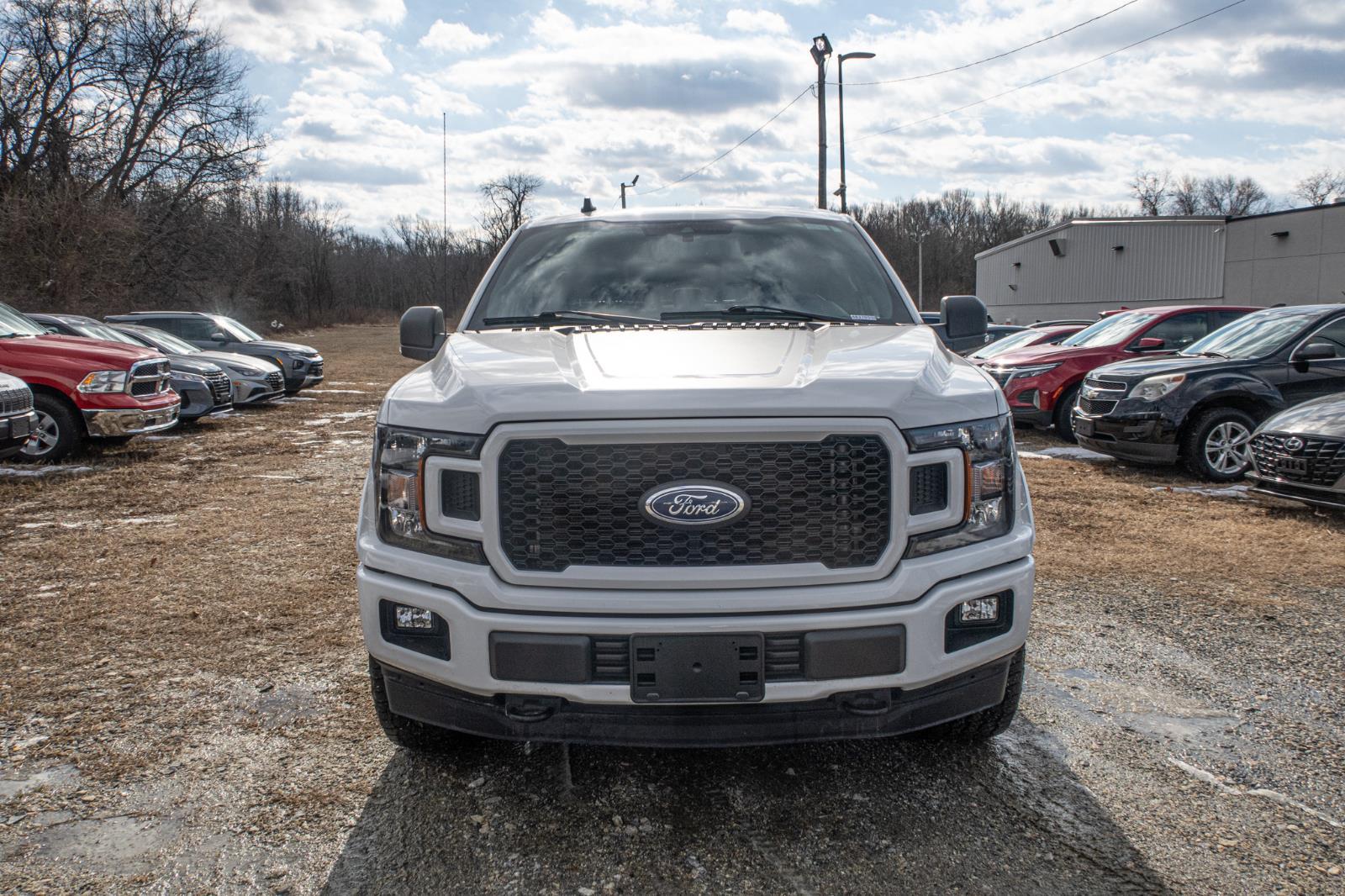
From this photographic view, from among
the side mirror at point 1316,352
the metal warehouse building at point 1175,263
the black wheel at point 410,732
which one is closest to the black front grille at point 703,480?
the black wheel at point 410,732

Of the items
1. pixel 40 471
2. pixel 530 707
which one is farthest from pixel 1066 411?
pixel 40 471

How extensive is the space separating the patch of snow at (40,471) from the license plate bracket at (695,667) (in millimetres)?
8824

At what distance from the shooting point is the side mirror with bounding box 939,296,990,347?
12.9ft

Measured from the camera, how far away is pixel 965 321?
3947mm

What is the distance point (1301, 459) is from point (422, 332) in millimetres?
5919

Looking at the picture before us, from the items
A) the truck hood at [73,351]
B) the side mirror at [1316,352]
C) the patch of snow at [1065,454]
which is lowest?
the patch of snow at [1065,454]

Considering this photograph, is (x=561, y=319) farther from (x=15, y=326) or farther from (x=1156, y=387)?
(x=15, y=326)

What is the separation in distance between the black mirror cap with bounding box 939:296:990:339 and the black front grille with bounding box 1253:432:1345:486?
3.88 metres

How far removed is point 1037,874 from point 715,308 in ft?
7.21

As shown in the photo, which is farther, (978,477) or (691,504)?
(978,477)

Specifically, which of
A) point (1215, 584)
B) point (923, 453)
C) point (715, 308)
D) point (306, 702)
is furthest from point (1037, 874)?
point (1215, 584)

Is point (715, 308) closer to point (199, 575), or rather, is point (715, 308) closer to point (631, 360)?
point (631, 360)

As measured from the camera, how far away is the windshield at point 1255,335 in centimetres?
891

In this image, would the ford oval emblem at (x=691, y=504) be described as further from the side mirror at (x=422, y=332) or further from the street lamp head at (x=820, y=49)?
the street lamp head at (x=820, y=49)
